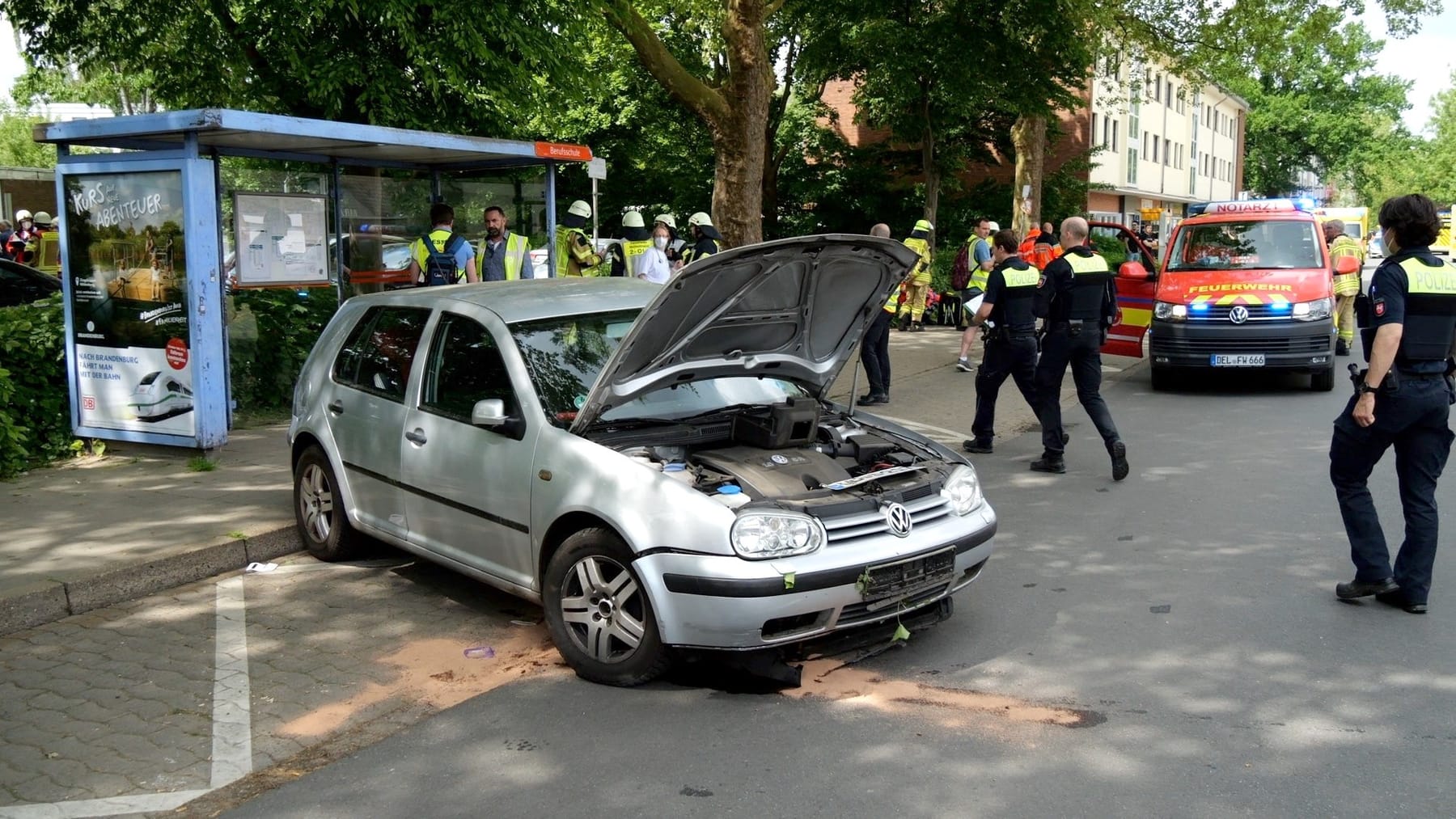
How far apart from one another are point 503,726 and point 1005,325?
614 cm

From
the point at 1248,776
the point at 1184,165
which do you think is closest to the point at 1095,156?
the point at 1184,165

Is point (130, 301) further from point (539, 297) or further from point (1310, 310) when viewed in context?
point (1310, 310)

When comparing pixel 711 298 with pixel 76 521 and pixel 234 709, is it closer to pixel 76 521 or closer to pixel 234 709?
pixel 234 709

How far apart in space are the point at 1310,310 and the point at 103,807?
12243 mm

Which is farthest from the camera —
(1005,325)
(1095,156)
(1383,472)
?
(1095,156)

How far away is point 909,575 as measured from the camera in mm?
4809

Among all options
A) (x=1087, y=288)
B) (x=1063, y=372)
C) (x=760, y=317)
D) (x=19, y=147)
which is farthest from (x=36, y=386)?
(x=19, y=147)

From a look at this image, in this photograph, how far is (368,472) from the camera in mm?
6129

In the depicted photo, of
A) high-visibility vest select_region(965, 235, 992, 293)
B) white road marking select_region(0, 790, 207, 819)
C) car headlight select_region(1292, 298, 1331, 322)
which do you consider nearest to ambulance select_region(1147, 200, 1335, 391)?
car headlight select_region(1292, 298, 1331, 322)

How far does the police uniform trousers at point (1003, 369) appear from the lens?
9.48m

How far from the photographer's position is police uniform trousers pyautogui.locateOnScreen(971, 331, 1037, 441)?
9.48 meters

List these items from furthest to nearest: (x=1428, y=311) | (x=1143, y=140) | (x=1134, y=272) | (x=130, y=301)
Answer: (x=1143, y=140), (x=1134, y=272), (x=130, y=301), (x=1428, y=311)

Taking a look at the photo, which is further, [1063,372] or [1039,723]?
[1063,372]

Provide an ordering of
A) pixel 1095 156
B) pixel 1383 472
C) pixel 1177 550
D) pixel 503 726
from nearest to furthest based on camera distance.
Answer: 1. pixel 503 726
2. pixel 1177 550
3. pixel 1383 472
4. pixel 1095 156
